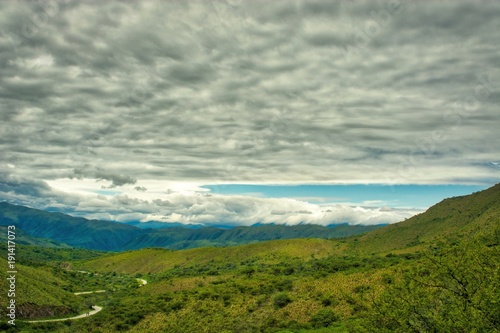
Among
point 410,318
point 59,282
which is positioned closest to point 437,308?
point 410,318

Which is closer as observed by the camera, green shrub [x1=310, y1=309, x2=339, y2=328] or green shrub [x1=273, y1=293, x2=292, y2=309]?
green shrub [x1=310, y1=309, x2=339, y2=328]

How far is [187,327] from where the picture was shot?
3031 inches

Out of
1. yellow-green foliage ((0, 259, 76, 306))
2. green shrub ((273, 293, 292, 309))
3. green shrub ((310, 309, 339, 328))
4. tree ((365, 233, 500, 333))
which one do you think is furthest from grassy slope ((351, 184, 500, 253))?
yellow-green foliage ((0, 259, 76, 306))

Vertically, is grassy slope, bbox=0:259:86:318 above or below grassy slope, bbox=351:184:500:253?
below

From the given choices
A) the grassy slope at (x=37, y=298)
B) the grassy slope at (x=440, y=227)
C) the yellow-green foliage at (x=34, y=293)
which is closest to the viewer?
the grassy slope at (x=37, y=298)

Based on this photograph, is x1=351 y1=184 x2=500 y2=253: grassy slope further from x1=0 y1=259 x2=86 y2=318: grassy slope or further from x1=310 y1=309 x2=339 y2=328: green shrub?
x1=0 y1=259 x2=86 y2=318: grassy slope

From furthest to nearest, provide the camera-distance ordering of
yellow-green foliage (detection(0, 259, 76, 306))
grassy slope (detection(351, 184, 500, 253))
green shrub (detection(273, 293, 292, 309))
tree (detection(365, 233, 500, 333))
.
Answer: grassy slope (detection(351, 184, 500, 253)) → yellow-green foliage (detection(0, 259, 76, 306)) → green shrub (detection(273, 293, 292, 309)) → tree (detection(365, 233, 500, 333))

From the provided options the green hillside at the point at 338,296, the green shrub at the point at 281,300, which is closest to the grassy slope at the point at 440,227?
the green hillside at the point at 338,296

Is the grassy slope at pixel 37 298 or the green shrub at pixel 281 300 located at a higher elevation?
the green shrub at pixel 281 300

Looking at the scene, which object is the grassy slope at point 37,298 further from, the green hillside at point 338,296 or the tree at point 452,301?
the tree at point 452,301

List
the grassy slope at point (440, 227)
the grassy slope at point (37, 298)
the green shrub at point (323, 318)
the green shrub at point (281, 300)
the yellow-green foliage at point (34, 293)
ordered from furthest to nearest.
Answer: the grassy slope at point (440, 227)
the yellow-green foliage at point (34, 293)
the grassy slope at point (37, 298)
the green shrub at point (281, 300)
the green shrub at point (323, 318)

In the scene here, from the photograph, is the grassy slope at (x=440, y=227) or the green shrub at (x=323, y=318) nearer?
the green shrub at (x=323, y=318)

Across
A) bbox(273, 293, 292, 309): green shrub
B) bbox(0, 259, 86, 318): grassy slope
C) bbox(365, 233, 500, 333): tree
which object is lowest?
bbox(0, 259, 86, 318): grassy slope

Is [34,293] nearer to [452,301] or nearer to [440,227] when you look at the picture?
[452,301]
